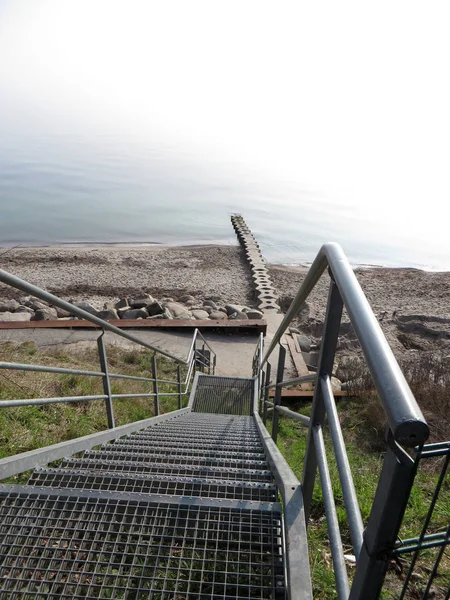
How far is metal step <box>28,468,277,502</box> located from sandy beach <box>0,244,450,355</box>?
33.8 ft

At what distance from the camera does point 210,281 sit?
59.3 ft

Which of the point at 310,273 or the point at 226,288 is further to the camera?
the point at 226,288

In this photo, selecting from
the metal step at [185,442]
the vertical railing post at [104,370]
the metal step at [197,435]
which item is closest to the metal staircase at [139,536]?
the vertical railing post at [104,370]

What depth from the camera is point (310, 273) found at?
6.74 ft

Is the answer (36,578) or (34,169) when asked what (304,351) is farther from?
(34,169)

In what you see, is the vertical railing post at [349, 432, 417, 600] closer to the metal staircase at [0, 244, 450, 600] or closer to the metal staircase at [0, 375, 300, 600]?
the metal staircase at [0, 244, 450, 600]

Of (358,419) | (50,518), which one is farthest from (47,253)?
(50,518)

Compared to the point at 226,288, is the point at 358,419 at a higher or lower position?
higher

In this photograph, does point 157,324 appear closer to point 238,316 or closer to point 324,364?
point 238,316

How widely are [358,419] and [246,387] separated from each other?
233 centimetres

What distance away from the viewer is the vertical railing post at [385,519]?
2.74ft

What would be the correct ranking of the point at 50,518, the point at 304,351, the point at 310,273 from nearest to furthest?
1. the point at 50,518
2. the point at 310,273
3. the point at 304,351

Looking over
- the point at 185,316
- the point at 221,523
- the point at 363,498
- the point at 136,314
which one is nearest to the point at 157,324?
the point at 136,314

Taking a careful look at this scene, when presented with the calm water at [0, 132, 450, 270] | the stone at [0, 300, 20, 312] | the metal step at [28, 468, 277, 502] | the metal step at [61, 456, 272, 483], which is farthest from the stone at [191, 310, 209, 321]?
the calm water at [0, 132, 450, 270]
